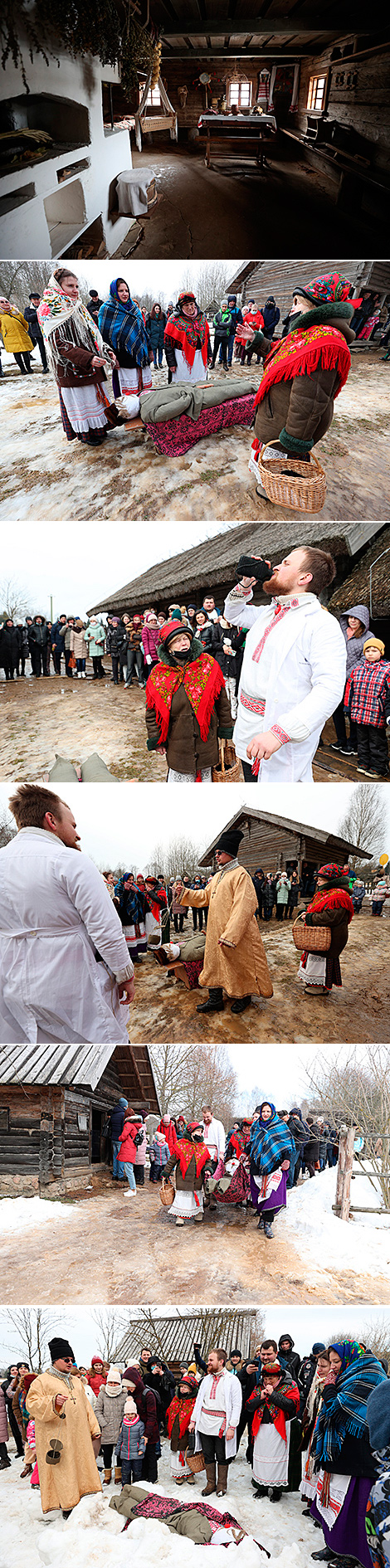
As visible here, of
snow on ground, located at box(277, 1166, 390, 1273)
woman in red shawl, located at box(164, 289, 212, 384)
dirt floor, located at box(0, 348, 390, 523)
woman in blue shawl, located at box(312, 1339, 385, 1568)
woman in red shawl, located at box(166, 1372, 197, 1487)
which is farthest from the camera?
snow on ground, located at box(277, 1166, 390, 1273)

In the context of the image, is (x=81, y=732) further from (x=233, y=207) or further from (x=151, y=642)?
(x=233, y=207)

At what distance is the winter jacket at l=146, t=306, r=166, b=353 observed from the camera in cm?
458

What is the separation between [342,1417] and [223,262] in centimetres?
553

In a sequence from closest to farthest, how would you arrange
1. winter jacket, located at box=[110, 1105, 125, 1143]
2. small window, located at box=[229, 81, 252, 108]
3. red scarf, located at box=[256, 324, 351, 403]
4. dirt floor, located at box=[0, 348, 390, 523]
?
1. red scarf, located at box=[256, 324, 351, 403]
2. small window, located at box=[229, 81, 252, 108]
3. dirt floor, located at box=[0, 348, 390, 523]
4. winter jacket, located at box=[110, 1105, 125, 1143]

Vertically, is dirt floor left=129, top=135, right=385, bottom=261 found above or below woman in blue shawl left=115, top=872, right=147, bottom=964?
above

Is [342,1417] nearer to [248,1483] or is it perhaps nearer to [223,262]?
[248,1483]

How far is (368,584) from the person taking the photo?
450 cm

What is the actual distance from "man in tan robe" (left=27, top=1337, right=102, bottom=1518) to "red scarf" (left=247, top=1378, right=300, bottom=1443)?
0.80 m

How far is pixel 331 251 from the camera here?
182 inches

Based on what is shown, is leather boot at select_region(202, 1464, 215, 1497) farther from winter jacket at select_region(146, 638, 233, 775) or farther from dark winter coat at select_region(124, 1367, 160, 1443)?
winter jacket at select_region(146, 638, 233, 775)

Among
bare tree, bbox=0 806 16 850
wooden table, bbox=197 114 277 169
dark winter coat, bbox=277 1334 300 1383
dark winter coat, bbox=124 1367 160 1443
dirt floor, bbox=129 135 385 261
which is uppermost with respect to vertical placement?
wooden table, bbox=197 114 277 169

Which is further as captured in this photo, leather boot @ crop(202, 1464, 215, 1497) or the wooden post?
the wooden post

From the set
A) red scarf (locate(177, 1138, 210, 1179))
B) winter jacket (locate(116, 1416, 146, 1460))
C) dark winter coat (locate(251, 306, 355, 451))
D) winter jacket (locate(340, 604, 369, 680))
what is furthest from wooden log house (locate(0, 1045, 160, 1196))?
dark winter coat (locate(251, 306, 355, 451))

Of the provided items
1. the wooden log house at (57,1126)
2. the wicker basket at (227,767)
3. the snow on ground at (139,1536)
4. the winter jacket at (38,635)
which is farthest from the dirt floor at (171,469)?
the snow on ground at (139,1536)
